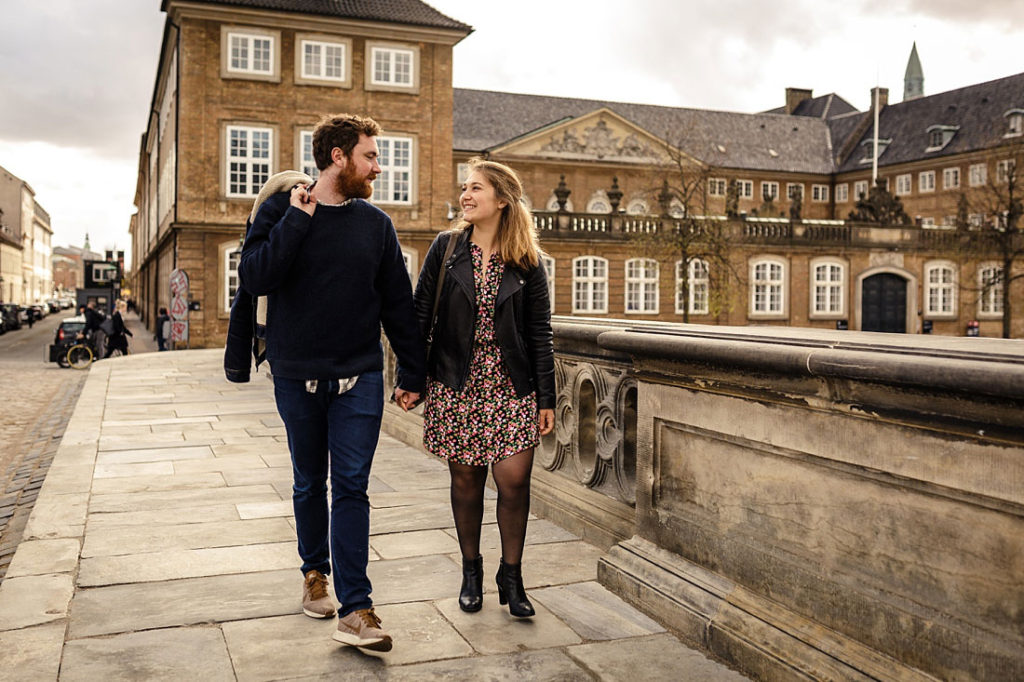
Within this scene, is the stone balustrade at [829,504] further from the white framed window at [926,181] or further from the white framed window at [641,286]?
the white framed window at [926,181]

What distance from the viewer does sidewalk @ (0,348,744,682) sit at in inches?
139

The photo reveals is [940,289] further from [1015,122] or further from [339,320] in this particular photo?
[339,320]

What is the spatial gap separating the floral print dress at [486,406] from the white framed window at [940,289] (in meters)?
41.0

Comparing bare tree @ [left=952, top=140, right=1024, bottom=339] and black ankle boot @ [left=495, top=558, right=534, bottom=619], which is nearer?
black ankle boot @ [left=495, top=558, right=534, bottom=619]

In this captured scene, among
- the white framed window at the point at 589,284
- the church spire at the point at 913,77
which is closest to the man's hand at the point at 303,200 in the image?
the white framed window at the point at 589,284

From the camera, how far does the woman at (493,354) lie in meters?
3.96

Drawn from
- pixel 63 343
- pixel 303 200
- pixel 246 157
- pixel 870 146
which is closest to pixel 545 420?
pixel 303 200

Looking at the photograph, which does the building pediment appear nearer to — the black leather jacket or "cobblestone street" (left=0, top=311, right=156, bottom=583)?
"cobblestone street" (left=0, top=311, right=156, bottom=583)

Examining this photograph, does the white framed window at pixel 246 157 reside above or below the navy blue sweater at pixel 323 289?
above

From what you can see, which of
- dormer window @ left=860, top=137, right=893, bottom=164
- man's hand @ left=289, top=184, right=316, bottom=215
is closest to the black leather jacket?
man's hand @ left=289, top=184, right=316, bottom=215

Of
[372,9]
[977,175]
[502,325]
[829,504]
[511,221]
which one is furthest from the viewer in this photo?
[977,175]

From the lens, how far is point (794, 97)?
246ft

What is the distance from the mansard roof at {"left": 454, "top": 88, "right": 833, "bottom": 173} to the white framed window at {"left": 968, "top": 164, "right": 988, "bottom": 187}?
9.17 meters

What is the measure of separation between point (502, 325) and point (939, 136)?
62.9 m
